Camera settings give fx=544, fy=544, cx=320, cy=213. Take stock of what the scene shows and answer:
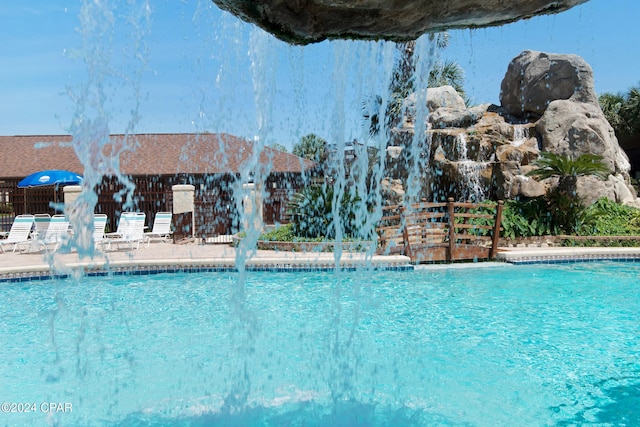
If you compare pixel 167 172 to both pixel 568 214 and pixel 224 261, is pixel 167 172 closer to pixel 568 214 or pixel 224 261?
pixel 224 261

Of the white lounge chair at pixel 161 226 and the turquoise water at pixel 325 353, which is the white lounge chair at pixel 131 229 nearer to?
the white lounge chair at pixel 161 226

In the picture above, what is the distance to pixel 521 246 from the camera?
15.3 m

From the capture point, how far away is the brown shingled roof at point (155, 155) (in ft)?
84.9

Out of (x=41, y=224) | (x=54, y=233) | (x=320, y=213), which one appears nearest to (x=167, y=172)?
(x=41, y=224)

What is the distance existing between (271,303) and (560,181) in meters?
10.6

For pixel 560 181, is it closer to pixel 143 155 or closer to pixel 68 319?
pixel 68 319

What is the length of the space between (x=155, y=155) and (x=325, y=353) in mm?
22749

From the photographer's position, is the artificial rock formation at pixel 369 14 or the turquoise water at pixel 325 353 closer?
the artificial rock formation at pixel 369 14

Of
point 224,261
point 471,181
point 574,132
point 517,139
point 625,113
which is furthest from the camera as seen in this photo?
point 625,113

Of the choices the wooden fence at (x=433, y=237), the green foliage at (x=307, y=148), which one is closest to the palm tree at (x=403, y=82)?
the wooden fence at (x=433, y=237)

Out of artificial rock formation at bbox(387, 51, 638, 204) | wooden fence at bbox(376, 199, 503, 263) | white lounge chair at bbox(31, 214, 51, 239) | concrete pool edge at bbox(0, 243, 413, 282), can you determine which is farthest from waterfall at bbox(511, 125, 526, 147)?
white lounge chair at bbox(31, 214, 51, 239)

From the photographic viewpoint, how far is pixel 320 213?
635 inches

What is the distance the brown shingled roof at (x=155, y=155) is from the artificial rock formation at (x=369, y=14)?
22.9m

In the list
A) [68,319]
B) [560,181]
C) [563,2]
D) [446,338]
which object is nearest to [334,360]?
[446,338]
